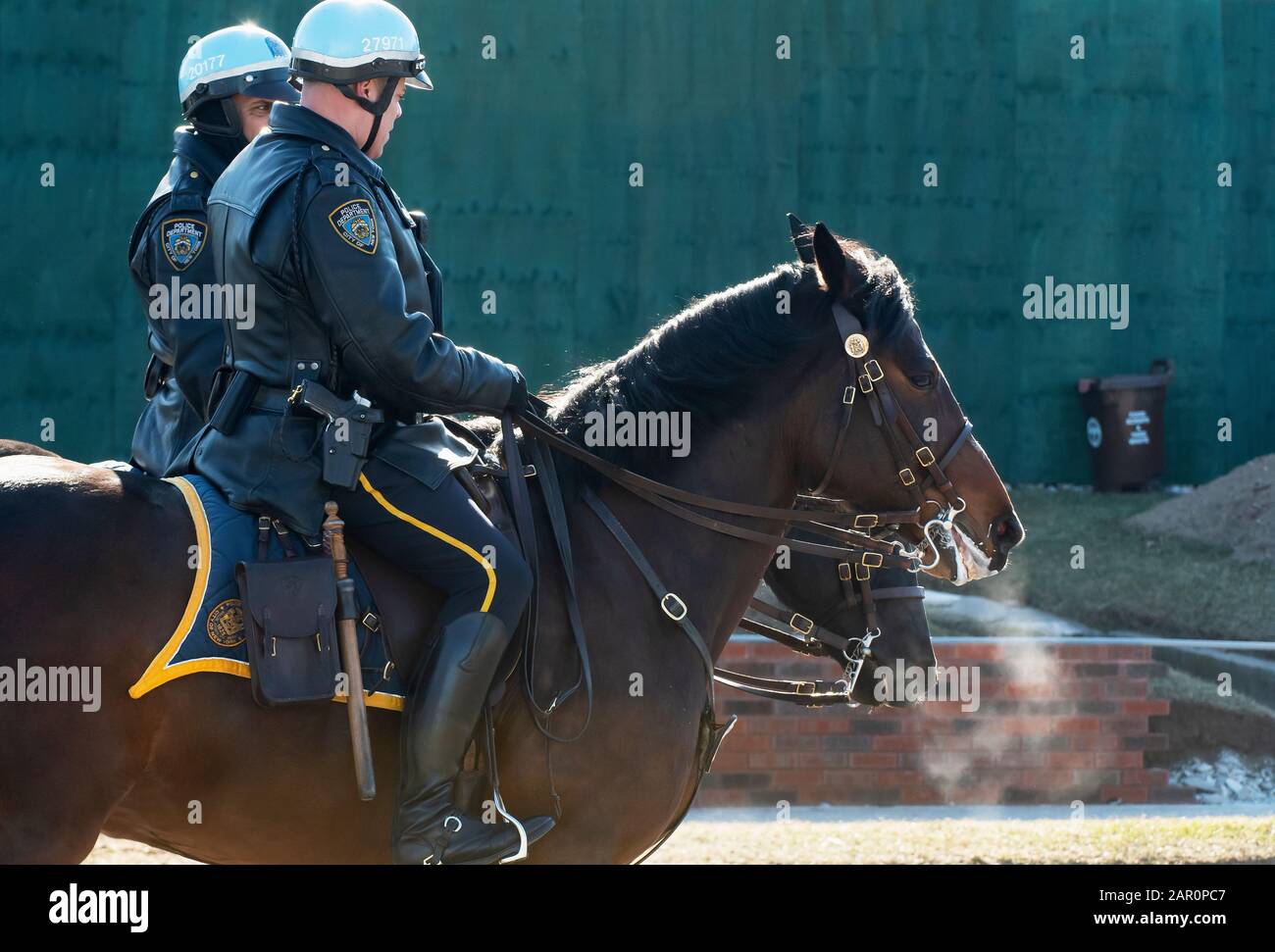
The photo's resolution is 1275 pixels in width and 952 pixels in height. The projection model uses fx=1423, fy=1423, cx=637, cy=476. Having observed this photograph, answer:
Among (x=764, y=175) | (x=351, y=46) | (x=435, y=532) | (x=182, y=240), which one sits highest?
(x=764, y=175)

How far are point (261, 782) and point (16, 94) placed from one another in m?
12.4

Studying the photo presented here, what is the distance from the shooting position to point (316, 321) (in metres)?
3.80

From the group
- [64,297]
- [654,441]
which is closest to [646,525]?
[654,441]

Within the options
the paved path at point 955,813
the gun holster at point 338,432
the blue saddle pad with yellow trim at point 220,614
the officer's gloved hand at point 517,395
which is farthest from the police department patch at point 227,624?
the paved path at point 955,813

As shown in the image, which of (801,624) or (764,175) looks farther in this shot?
(764,175)

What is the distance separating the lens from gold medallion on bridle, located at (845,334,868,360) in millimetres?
4250

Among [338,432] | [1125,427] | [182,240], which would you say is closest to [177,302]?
[182,240]

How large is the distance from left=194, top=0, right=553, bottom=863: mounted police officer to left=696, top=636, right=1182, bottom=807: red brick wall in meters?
5.06

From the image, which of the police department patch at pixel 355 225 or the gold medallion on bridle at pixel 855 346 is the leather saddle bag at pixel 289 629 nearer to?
the police department patch at pixel 355 225

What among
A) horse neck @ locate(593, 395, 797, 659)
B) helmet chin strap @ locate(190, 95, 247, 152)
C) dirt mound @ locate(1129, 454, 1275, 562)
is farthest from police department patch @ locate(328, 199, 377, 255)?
dirt mound @ locate(1129, 454, 1275, 562)

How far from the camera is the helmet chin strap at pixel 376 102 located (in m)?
3.95

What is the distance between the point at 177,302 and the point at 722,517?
1821 millimetres

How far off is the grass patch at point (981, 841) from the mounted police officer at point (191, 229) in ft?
Result: 11.5

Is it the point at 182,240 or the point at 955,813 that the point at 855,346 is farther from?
the point at 955,813
